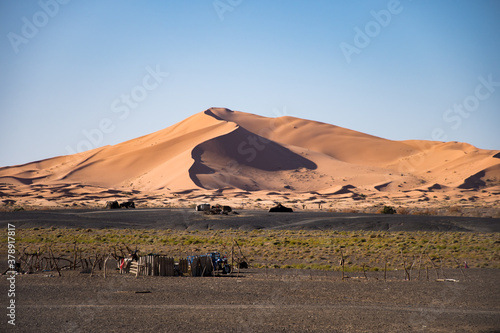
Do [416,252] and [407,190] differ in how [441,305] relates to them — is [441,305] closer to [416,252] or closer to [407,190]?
[416,252]

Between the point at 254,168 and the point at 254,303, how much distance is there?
312ft

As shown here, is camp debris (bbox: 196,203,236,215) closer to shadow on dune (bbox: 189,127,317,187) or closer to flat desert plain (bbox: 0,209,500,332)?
flat desert plain (bbox: 0,209,500,332)

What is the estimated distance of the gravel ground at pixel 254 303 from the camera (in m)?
10.9

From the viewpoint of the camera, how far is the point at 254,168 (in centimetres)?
10844

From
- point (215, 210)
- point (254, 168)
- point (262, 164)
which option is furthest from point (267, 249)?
point (262, 164)

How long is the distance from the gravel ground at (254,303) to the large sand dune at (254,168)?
2541 inches

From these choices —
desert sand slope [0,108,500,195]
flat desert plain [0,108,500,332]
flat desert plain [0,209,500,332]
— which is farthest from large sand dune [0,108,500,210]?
flat desert plain [0,209,500,332]

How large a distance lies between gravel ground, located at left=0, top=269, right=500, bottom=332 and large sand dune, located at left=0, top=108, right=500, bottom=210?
64.5 m

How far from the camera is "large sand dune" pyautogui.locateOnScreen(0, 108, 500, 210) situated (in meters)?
91.1

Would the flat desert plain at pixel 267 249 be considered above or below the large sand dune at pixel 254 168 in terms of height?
below

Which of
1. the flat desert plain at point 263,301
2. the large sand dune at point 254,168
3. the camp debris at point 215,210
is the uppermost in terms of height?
the large sand dune at point 254,168

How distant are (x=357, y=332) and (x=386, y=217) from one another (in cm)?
3323

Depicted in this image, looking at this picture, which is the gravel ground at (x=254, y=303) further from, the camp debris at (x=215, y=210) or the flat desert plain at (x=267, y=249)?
the camp debris at (x=215, y=210)

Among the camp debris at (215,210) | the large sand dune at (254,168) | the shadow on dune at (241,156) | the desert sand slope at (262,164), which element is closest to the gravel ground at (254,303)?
the camp debris at (215,210)
